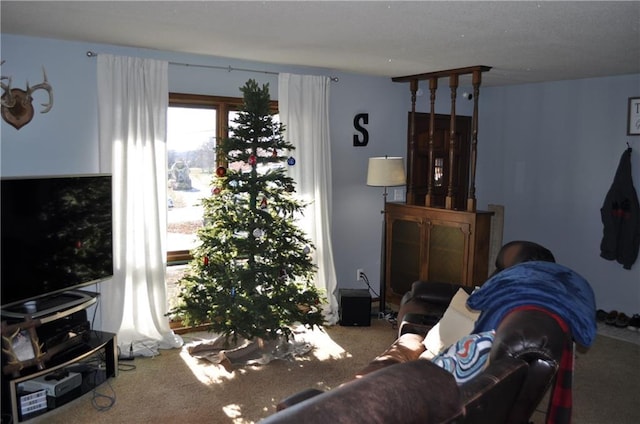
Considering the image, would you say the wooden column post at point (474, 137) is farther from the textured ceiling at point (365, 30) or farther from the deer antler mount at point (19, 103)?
the deer antler mount at point (19, 103)

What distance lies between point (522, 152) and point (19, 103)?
5.05 meters

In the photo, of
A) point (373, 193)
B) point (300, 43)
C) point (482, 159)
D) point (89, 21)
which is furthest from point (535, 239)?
point (89, 21)

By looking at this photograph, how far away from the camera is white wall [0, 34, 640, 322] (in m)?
5.56

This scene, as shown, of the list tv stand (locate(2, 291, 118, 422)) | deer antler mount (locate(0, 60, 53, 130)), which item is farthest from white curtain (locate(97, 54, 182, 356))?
tv stand (locate(2, 291, 118, 422))

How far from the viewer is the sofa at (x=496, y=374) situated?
4.23ft

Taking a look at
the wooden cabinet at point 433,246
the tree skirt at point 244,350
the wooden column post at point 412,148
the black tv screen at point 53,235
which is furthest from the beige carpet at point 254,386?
the wooden column post at point 412,148

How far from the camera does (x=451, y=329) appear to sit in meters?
3.23

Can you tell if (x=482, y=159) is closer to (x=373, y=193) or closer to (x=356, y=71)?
(x=373, y=193)

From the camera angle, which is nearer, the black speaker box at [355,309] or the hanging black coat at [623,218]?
the black speaker box at [355,309]

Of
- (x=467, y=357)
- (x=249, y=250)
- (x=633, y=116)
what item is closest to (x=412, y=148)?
(x=633, y=116)

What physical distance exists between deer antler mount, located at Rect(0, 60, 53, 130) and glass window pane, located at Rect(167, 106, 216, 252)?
1038 millimetres

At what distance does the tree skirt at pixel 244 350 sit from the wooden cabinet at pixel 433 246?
5.22 ft

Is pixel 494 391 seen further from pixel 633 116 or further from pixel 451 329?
pixel 633 116

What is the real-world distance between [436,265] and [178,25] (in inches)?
133
